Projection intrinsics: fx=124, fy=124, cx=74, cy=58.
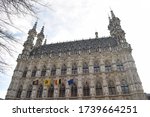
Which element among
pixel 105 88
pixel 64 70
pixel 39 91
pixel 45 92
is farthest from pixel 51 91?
pixel 105 88

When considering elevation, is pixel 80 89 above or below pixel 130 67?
below

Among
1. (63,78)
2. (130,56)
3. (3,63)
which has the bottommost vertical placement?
(3,63)

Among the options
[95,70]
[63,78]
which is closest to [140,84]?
[95,70]

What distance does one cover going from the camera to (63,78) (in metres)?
20.9

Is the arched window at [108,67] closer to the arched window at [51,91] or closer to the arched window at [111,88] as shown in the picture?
the arched window at [111,88]

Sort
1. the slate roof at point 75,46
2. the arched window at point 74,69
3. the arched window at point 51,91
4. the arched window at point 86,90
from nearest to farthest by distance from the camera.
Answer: the arched window at point 86,90 → the arched window at point 51,91 → the arched window at point 74,69 → the slate roof at point 75,46

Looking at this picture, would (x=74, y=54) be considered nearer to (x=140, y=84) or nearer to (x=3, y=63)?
(x=140, y=84)

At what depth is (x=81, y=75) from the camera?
20.3 metres

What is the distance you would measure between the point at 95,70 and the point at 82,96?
4.87 metres

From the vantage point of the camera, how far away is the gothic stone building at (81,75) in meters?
18.2

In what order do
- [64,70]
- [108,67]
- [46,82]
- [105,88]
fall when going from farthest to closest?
[64,70] < [108,67] < [46,82] < [105,88]

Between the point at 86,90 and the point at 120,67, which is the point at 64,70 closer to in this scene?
the point at 86,90

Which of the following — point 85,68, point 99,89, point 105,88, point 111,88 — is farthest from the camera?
point 85,68

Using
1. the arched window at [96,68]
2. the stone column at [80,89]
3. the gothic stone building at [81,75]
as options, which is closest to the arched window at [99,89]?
the gothic stone building at [81,75]
